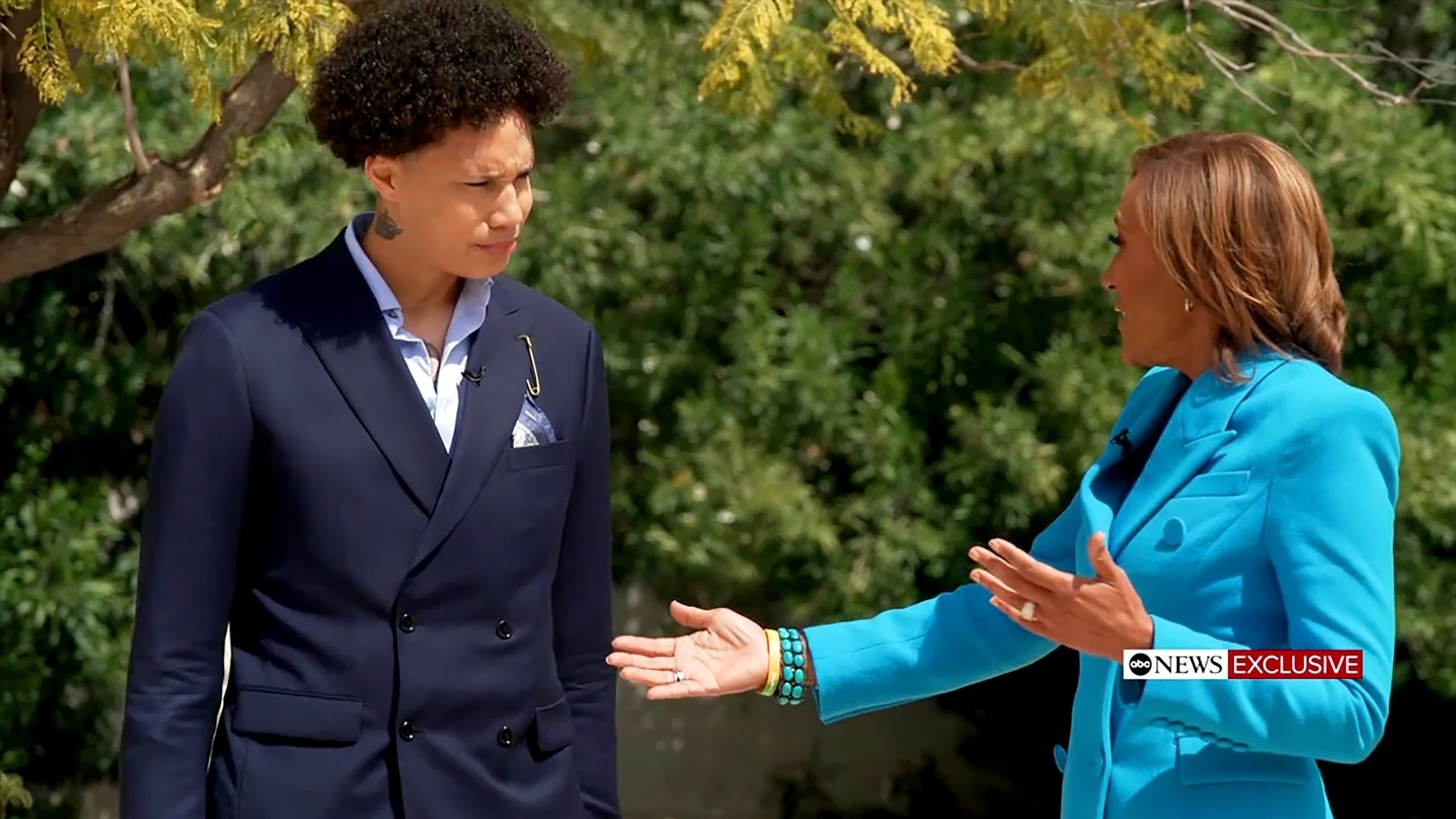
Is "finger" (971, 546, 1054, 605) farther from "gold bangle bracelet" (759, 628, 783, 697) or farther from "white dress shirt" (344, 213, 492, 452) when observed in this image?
"white dress shirt" (344, 213, 492, 452)

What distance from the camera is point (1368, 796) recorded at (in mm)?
6578

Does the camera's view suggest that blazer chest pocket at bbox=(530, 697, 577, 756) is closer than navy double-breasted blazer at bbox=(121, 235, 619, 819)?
No

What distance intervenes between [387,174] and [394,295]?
17 cm

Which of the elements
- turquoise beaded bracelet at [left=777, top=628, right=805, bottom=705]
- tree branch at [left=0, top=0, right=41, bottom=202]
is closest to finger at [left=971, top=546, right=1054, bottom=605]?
turquoise beaded bracelet at [left=777, top=628, right=805, bottom=705]

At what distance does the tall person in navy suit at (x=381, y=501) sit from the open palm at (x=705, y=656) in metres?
0.23

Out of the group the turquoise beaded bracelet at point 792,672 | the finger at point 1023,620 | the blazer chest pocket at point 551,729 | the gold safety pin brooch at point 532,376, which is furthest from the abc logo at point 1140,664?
the gold safety pin brooch at point 532,376

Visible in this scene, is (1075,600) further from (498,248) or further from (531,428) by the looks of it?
(498,248)

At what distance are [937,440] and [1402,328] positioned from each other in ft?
5.12

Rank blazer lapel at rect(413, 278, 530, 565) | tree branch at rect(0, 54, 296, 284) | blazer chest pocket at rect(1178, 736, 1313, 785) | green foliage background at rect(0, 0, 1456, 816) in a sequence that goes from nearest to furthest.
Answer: blazer chest pocket at rect(1178, 736, 1313, 785) → blazer lapel at rect(413, 278, 530, 565) → tree branch at rect(0, 54, 296, 284) → green foliage background at rect(0, 0, 1456, 816)

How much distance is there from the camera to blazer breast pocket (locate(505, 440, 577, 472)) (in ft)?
8.14

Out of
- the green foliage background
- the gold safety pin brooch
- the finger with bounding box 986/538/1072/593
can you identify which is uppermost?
the gold safety pin brooch

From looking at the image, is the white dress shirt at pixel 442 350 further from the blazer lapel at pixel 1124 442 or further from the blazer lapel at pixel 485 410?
the blazer lapel at pixel 1124 442

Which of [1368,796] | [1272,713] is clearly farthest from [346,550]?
[1368,796]

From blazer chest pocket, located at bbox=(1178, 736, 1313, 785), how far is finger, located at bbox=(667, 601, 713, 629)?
790 mm
